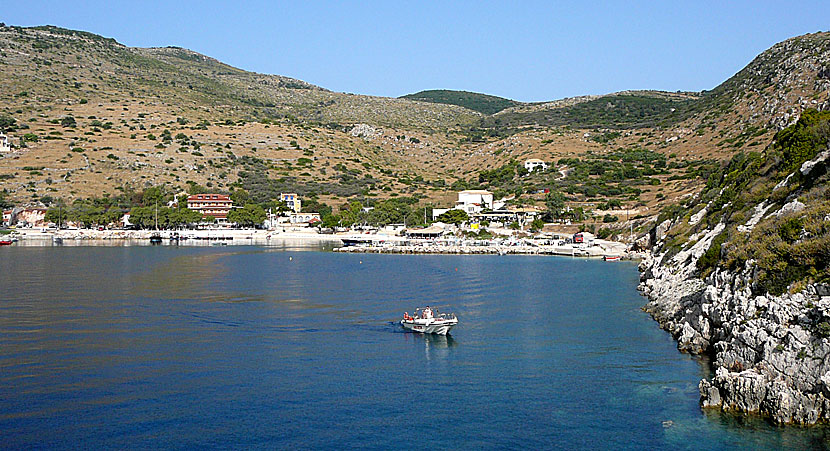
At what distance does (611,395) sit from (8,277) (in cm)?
4403

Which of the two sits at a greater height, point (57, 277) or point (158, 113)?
point (158, 113)

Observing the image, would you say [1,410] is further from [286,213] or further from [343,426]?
[286,213]

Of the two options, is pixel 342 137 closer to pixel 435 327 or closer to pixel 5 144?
pixel 5 144

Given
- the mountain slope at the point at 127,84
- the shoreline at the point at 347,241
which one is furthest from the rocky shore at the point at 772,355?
the mountain slope at the point at 127,84

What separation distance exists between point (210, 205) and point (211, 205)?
15cm

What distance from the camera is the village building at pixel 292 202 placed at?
385 ft

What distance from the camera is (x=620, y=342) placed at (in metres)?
29.2

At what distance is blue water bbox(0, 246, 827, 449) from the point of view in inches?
736

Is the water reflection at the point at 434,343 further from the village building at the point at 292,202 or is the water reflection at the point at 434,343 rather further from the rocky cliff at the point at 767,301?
the village building at the point at 292,202

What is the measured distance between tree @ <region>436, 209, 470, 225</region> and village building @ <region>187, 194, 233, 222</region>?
33.7 metres

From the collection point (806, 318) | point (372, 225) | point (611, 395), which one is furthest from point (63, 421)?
point (372, 225)

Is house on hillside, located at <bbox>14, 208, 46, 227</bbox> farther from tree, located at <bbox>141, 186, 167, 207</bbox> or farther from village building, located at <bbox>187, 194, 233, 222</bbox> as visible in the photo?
village building, located at <bbox>187, 194, 233, 222</bbox>

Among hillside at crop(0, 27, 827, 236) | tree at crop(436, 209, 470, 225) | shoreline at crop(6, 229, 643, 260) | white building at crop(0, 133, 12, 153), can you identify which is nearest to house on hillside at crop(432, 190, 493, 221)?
tree at crop(436, 209, 470, 225)

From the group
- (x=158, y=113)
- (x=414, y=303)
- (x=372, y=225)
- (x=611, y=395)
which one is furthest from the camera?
(x=158, y=113)
